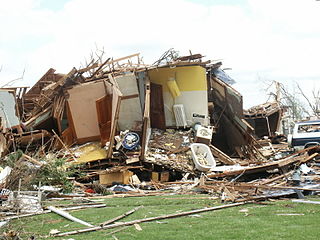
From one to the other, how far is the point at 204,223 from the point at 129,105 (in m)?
12.5

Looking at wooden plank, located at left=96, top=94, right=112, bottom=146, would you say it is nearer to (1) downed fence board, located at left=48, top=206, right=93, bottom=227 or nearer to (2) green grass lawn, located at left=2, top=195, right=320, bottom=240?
(2) green grass lawn, located at left=2, top=195, right=320, bottom=240

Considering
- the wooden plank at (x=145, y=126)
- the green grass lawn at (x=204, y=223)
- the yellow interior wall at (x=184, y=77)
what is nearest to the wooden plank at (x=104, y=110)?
the wooden plank at (x=145, y=126)

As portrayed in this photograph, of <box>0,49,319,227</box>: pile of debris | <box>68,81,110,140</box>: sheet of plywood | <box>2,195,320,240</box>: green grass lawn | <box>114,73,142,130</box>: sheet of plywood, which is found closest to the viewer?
<box>2,195,320,240</box>: green grass lawn

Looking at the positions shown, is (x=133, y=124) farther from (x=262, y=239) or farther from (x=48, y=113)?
(x=262, y=239)

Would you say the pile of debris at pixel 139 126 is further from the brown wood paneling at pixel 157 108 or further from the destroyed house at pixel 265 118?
the destroyed house at pixel 265 118

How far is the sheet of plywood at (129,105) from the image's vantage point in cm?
2014

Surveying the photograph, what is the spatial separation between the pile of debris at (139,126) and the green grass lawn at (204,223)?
4.87 m

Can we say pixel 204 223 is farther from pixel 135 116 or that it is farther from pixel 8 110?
pixel 8 110

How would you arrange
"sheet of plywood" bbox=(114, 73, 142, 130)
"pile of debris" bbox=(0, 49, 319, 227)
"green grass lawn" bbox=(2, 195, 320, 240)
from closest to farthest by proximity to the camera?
"green grass lawn" bbox=(2, 195, 320, 240) → "pile of debris" bbox=(0, 49, 319, 227) → "sheet of plywood" bbox=(114, 73, 142, 130)

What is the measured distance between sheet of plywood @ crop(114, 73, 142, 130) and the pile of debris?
0.13 feet

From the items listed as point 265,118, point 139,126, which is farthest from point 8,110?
point 265,118

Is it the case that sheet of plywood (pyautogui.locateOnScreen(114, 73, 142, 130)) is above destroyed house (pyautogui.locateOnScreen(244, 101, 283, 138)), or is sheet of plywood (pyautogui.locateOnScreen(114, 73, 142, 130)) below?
above

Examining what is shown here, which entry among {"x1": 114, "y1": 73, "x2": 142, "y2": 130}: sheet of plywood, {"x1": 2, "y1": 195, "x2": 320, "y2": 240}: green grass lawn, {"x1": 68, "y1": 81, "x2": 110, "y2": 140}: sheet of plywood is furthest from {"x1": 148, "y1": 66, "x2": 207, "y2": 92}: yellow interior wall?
{"x1": 2, "y1": 195, "x2": 320, "y2": 240}: green grass lawn

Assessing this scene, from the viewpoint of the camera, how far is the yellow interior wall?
20.9 metres
